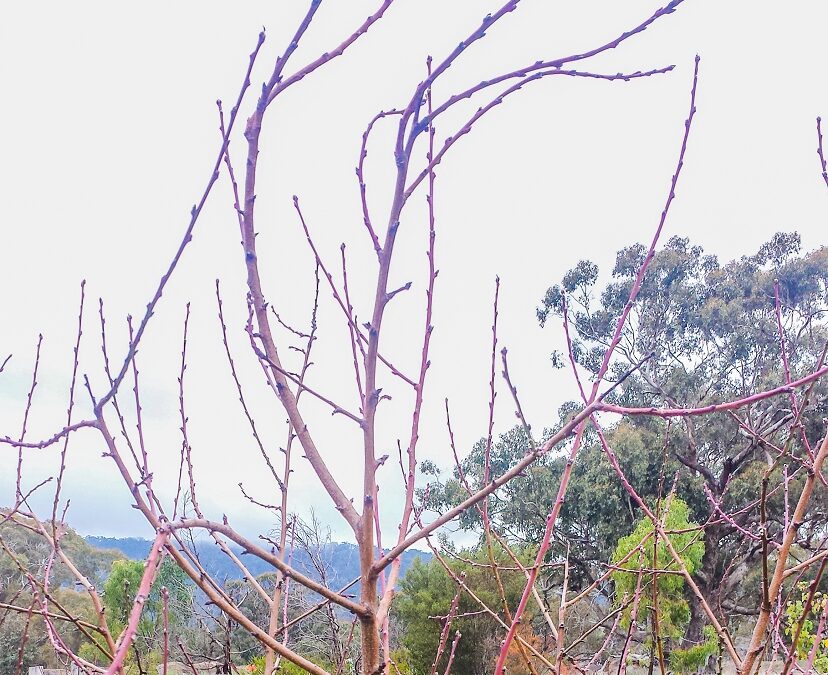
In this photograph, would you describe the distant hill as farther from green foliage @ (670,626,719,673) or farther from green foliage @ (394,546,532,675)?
green foliage @ (670,626,719,673)

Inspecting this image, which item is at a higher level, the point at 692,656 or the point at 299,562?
the point at 299,562

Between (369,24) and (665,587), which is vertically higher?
(369,24)

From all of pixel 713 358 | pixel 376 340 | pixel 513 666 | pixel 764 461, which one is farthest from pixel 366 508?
pixel 713 358

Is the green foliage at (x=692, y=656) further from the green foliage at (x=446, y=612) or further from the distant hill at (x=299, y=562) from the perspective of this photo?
the distant hill at (x=299, y=562)

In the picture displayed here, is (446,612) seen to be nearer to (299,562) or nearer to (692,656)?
(692,656)

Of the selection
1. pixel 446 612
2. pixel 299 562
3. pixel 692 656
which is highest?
pixel 299 562

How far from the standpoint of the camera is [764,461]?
14445 mm

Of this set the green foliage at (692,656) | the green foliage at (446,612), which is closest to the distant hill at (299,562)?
the green foliage at (446,612)

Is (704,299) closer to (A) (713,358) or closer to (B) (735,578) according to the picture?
(A) (713,358)

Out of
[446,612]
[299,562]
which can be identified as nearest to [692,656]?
[446,612]

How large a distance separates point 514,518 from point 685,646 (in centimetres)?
429

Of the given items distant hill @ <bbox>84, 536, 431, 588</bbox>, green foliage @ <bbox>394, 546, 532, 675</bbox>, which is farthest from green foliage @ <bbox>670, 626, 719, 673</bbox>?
distant hill @ <bbox>84, 536, 431, 588</bbox>

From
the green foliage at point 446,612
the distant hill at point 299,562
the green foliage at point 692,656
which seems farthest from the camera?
the green foliage at point 446,612

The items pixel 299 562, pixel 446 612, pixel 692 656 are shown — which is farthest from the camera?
pixel 446 612
